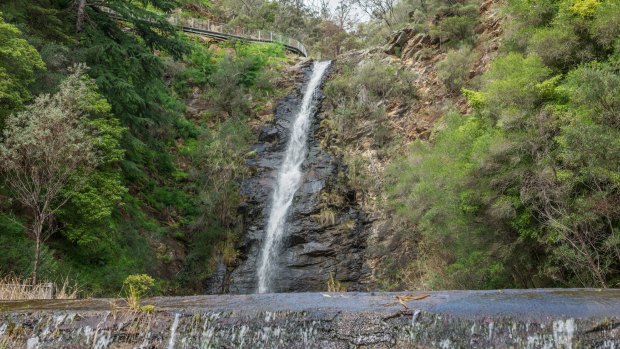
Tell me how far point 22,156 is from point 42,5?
9163 millimetres

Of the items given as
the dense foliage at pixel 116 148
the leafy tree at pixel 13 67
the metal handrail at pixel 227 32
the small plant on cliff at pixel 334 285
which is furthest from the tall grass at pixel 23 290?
the metal handrail at pixel 227 32

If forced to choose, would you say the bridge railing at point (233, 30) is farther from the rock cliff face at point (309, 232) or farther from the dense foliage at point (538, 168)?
the dense foliage at point (538, 168)

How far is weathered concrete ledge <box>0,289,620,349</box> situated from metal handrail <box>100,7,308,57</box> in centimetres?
3105

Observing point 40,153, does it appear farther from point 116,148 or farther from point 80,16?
point 80,16

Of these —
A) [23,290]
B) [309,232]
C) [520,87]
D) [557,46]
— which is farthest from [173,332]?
[309,232]

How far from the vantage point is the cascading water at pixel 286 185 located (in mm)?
18902

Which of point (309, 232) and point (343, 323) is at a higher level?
point (309, 232)

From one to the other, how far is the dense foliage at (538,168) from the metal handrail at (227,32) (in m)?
25.2

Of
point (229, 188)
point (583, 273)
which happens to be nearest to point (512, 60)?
point (583, 273)

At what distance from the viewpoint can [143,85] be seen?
1923cm

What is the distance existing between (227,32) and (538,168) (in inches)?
Answer: 1191

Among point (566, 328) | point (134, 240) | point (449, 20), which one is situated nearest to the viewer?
point (566, 328)

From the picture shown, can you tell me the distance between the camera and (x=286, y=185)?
73.0 feet

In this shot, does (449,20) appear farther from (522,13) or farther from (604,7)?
(604,7)
